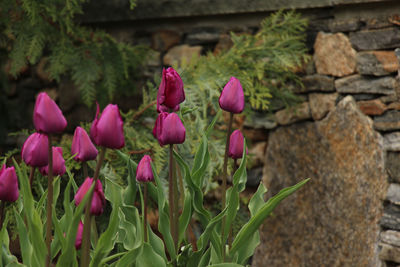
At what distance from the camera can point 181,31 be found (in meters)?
2.88

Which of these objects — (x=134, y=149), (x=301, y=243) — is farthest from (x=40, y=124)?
(x=301, y=243)

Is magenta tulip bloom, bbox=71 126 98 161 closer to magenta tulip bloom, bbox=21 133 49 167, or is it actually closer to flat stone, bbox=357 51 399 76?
magenta tulip bloom, bbox=21 133 49 167

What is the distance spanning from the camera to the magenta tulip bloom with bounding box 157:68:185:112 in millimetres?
1174

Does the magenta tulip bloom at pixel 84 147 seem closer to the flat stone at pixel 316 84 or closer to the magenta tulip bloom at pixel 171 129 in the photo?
the magenta tulip bloom at pixel 171 129

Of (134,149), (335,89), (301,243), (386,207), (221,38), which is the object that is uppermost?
(221,38)

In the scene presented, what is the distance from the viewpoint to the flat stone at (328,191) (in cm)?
227

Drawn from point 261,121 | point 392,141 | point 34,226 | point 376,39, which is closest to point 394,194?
point 392,141

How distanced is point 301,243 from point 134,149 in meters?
0.83

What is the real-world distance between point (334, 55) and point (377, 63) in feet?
0.70

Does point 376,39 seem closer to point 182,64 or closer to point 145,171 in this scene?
point 182,64

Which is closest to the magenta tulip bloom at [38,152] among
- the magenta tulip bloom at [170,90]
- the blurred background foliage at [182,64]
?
the magenta tulip bloom at [170,90]

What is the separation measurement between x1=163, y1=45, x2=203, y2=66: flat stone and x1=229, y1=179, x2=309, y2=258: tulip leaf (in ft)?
5.43

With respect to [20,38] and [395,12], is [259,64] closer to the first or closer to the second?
[395,12]

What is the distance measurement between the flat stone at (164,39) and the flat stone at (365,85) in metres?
0.89
